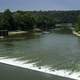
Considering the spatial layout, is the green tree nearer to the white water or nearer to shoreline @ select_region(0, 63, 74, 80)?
the white water

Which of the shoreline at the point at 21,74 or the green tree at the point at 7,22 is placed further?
the green tree at the point at 7,22

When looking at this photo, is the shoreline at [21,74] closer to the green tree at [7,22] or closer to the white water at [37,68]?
the white water at [37,68]

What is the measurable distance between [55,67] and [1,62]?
6786 millimetres

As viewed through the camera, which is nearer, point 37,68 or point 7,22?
point 37,68

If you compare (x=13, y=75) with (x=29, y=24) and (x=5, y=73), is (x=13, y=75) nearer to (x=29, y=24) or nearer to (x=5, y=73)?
(x=5, y=73)

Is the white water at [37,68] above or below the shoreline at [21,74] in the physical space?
above

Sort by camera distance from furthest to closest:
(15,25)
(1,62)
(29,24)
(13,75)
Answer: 1. (29,24)
2. (15,25)
3. (1,62)
4. (13,75)

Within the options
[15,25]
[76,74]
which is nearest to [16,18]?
[15,25]

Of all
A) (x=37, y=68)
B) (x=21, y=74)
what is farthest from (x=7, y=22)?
(x=21, y=74)

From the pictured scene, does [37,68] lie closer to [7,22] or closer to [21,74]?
[21,74]

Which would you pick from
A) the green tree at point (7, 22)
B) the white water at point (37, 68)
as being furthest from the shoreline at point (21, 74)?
the green tree at point (7, 22)

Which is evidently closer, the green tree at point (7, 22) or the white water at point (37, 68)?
the white water at point (37, 68)

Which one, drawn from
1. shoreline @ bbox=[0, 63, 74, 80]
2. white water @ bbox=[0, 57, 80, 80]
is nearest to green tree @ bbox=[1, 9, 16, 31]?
white water @ bbox=[0, 57, 80, 80]

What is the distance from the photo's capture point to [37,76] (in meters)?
25.9
